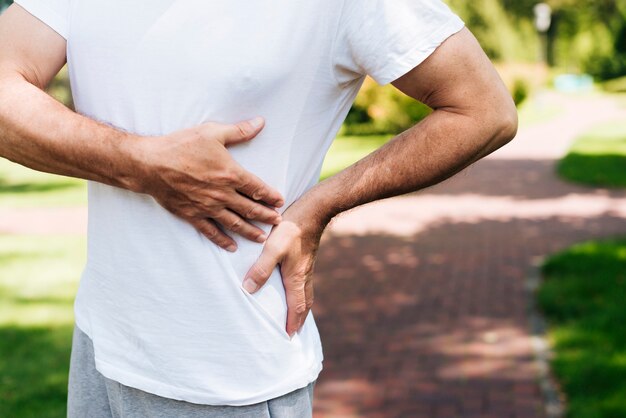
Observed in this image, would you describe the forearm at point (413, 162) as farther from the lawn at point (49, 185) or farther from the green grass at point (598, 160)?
the green grass at point (598, 160)

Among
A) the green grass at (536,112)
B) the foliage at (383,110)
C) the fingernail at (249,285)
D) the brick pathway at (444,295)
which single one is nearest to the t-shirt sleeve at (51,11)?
the fingernail at (249,285)

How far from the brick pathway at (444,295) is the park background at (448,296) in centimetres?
2

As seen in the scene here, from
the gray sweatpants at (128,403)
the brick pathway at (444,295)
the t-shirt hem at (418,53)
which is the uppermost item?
the t-shirt hem at (418,53)

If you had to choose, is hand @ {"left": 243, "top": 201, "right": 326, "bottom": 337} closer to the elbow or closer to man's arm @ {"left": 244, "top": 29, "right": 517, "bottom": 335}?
man's arm @ {"left": 244, "top": 29, "right": 517, "bottom": 335}

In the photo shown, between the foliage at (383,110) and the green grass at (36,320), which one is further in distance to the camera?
the foliage at (383,110)

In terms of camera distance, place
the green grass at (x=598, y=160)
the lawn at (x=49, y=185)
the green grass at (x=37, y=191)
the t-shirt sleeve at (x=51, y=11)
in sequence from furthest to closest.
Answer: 1. the green grass at (x=598, y=160)
2. the lawn at (x=49, y=185)
3. the green grass at (x=37, y=191)
4. the t-shirt sleeve at (x=51, y=11)

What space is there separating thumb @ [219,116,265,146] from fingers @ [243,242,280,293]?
231mm

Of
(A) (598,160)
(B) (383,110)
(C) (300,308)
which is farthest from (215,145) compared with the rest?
(B) (383,110)

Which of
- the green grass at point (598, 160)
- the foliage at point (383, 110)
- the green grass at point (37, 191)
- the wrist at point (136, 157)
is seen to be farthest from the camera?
the foliage at point (383, 110)

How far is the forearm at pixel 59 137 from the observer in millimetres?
1616

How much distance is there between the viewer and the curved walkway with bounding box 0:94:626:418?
5.19 meters

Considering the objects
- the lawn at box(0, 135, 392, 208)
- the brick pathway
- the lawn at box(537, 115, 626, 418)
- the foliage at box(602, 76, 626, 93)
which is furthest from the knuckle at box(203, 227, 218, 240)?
the foliage at box(602, 76, 626, 93)

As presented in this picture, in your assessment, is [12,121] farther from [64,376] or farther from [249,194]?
[64,376]

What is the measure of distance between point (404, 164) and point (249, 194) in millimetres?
325
